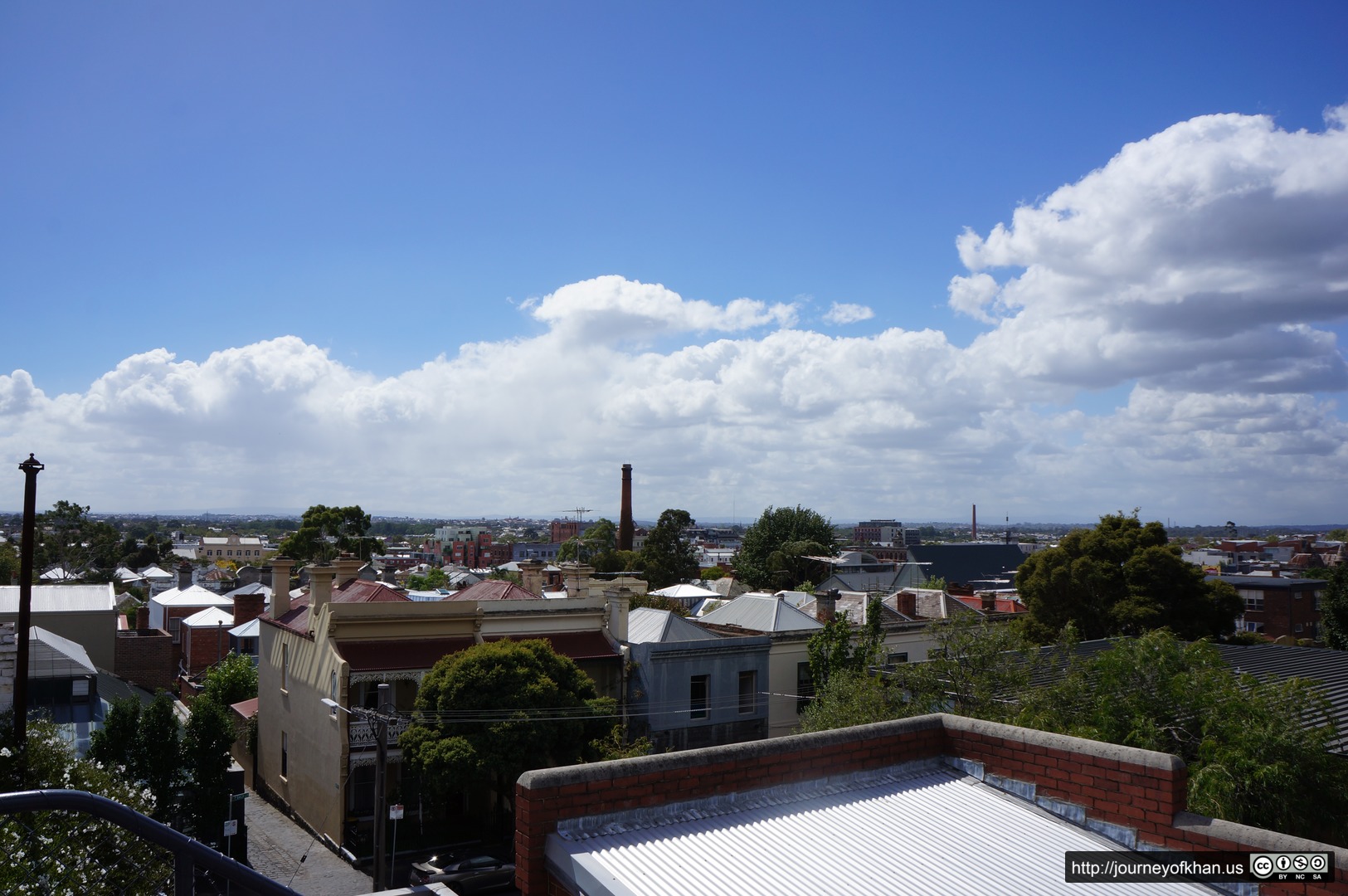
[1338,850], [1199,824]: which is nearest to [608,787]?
[1199,824]

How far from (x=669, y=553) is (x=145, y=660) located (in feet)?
170

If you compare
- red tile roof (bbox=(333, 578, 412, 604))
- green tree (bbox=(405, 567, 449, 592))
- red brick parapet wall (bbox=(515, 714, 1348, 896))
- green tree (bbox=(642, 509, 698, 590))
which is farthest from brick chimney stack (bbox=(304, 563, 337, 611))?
green tree (bbox=(642, 509, 698, 590))

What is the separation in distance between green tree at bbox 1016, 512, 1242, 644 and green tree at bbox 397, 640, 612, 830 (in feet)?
82.0

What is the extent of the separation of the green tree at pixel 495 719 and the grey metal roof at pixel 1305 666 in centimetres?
1711

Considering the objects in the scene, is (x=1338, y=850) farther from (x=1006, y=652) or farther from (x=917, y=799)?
(x=1006, y=652)

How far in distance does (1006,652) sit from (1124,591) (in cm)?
2141

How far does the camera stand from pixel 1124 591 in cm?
4353

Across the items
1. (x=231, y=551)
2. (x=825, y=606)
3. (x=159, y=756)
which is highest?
(x=825, y=606)

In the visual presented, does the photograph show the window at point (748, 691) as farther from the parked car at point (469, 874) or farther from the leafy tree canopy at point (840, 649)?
the parked car at point (469, 874)

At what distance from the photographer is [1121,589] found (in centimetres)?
4366

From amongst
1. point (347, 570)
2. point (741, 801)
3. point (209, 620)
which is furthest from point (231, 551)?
point (741, 801)

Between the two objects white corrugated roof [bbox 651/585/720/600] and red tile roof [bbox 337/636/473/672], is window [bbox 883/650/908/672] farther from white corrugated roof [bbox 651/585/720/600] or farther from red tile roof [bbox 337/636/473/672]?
white corrugated roof [bbox 651/585/720/600]

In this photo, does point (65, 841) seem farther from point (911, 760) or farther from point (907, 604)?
point (907, 604)

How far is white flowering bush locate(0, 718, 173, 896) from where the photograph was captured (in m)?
5.92
